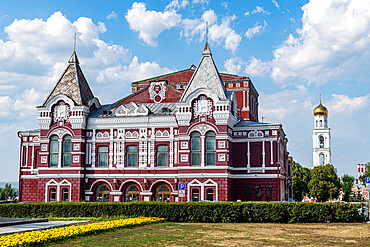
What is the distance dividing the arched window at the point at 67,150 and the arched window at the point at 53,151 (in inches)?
27.5

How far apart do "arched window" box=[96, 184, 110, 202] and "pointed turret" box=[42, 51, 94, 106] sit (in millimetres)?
7741

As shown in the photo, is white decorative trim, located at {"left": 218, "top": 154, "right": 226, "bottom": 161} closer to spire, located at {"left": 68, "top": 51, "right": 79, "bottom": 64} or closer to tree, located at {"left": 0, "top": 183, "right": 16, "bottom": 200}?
spire, located at {"left": 68, "top": 51, "right": 79, "bottom": 64}

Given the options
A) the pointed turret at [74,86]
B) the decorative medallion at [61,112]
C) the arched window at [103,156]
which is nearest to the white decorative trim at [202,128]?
the arched window at [103,156]

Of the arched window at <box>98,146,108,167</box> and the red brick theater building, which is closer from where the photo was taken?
the red brick theater building

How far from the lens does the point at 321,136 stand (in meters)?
111

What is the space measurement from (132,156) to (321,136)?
8151cm

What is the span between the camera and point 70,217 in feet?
96.0

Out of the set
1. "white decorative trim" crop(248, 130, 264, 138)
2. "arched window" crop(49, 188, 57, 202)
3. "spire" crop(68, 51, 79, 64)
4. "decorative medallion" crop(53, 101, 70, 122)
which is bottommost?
"arched window" crop(49, 188, 57, 202)

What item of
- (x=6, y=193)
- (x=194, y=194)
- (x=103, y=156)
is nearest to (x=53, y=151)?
(x=103, y=156)

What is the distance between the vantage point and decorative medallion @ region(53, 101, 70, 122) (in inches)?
1591

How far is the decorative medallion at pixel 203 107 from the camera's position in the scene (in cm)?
3741

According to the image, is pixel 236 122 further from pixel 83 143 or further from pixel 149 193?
pixel 83 143

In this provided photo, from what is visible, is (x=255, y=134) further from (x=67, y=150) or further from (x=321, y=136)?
(x=321, y=136)

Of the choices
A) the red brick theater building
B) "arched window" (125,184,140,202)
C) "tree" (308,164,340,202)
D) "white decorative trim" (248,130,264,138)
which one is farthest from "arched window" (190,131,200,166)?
"tree" (308,164,340,202)
